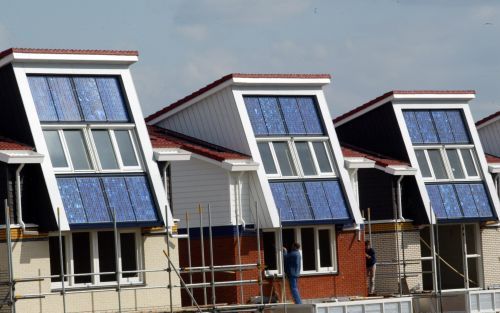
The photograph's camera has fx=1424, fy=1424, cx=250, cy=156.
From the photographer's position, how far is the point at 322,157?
42.3 metres

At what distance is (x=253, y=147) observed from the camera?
134 ft

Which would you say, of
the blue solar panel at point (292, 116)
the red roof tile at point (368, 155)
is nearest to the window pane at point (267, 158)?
the blue solar panel at point (292, 116)

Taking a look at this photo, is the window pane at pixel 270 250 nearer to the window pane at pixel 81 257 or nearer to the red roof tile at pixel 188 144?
the red roof tile at pixel 188 144

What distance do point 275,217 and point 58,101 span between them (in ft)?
24.9

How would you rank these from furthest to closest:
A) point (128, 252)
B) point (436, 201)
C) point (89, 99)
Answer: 1. point (436, 201)
2. point (128, 252)
3. point (89, 99)

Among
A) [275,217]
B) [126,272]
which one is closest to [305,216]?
[275,217]

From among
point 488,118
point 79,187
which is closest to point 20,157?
point 79,187

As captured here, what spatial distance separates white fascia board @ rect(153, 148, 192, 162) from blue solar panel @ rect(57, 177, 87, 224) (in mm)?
2693

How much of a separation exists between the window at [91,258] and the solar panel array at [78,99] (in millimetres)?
3005

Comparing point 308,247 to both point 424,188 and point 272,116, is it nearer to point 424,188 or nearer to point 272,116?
point 272,116

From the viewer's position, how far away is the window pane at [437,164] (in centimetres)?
4700

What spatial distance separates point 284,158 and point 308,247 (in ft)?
9.21

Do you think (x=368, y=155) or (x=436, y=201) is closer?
(x=436, y=201)

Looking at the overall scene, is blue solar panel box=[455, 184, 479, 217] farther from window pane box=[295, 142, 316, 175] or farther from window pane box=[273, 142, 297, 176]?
window pane box=[273, 142, 297, 176]
